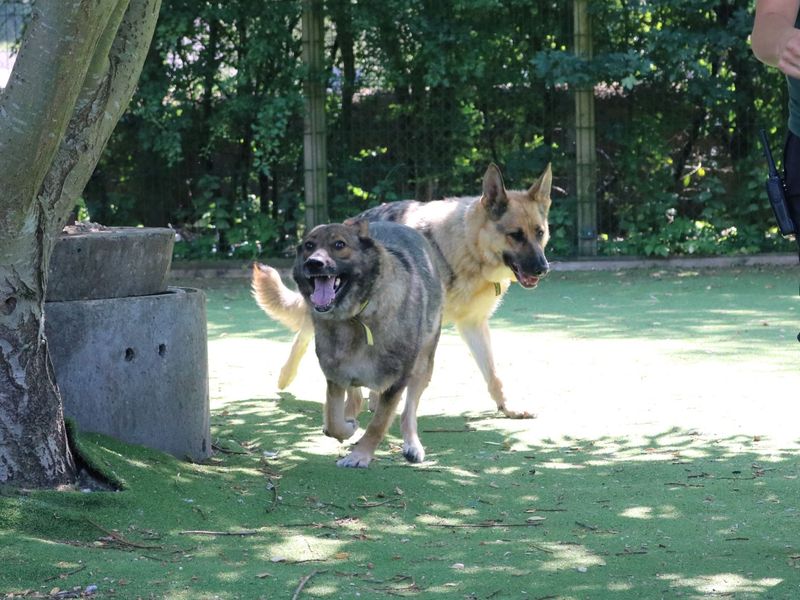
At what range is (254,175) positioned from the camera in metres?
16.3

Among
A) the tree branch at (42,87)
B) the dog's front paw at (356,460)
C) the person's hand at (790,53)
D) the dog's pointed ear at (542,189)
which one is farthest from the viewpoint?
the dog's pointed ear at (542,189)

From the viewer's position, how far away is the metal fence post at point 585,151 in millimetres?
15258

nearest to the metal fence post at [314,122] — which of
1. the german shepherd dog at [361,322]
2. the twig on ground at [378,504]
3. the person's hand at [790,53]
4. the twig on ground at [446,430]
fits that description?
the twig on ground at [446,430]

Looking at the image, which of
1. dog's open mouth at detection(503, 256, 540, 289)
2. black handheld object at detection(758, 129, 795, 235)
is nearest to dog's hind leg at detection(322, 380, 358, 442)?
dog's open mouth at detection(503, 256, 540, 289)

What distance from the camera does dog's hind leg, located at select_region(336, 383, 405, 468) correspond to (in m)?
6.02

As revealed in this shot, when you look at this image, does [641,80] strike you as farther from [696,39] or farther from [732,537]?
[732,537]

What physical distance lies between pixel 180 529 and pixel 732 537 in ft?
7.11

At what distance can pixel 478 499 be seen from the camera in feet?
18.0

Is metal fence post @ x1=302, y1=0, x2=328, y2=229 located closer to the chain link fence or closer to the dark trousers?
the chain link fence

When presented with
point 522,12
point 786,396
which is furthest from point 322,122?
point 786,396

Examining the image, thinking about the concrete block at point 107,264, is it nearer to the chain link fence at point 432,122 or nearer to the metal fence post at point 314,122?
the chain link fence at point 432,122

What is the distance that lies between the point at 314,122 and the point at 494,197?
8.09 m

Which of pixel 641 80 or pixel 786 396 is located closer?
pixel 786 396

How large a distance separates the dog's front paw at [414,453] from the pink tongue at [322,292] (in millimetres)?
910
